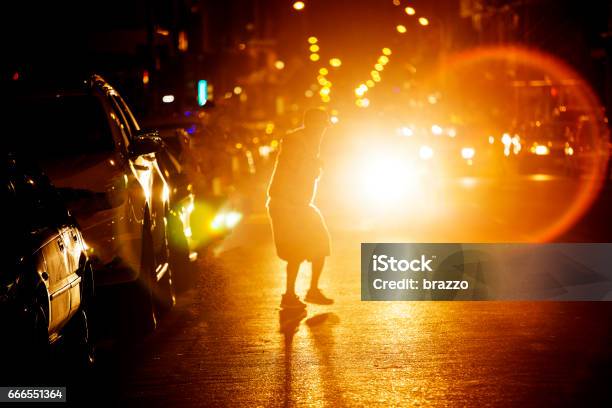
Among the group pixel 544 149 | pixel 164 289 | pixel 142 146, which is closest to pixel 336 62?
pixel 544 149

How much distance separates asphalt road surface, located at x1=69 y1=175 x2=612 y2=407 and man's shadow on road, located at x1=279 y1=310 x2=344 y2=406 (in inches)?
0.5

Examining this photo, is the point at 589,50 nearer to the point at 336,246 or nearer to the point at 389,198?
the point at 389,198

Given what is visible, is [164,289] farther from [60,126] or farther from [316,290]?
[60,126]

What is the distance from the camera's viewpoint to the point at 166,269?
43.8 ft

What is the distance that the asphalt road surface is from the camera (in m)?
8.35

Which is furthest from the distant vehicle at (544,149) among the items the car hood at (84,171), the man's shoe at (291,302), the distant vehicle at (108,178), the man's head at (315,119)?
the car hood at (84,171)

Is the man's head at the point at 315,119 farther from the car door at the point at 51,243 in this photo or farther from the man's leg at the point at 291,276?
the car door at the point at 51,243

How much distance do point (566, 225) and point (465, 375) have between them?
1328cm

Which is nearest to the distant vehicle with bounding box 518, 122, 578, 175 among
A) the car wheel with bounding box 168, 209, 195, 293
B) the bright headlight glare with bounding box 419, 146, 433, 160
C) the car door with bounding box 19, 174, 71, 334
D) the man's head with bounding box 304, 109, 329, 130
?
the bright headlight glare with bounding box 419, 146, 433, 160

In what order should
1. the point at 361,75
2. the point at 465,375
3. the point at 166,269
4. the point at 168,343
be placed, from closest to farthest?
the point at 465,375
the point at 168,343
the point at 166,269
the point at 361,75

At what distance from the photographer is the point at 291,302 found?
13.0m

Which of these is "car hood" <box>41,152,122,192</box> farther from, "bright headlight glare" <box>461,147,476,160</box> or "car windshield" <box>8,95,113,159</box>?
"bright headlight glare" <box>461,147,476,160</box>

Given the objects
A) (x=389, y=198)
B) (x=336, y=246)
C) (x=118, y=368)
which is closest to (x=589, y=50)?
(x=389, y=198)

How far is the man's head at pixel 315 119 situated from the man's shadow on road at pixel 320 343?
2.25 metres
